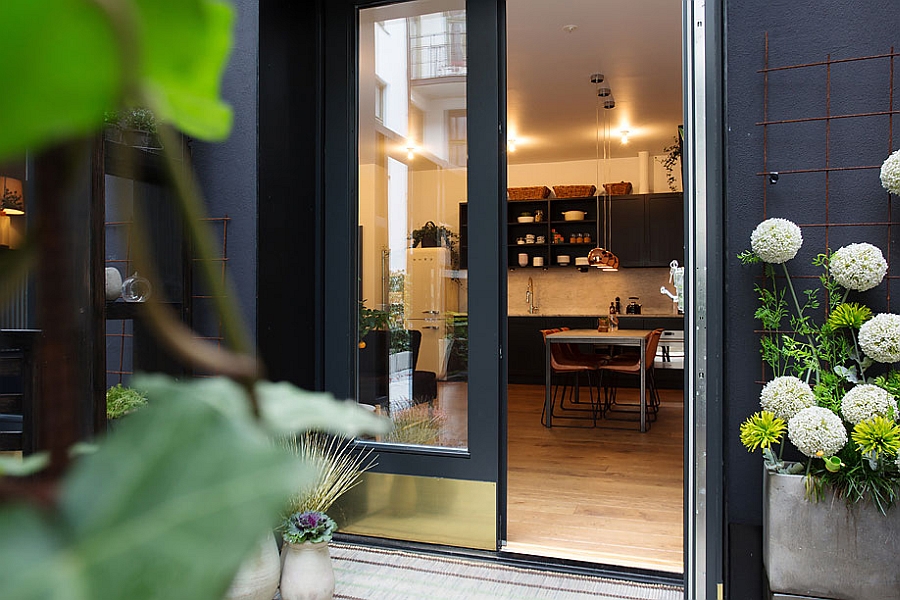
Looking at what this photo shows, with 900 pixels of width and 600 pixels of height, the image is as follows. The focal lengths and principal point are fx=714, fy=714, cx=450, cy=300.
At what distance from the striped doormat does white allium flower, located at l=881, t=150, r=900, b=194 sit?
66.8 inches

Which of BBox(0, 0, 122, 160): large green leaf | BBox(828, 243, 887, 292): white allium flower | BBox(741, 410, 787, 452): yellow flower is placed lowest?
BBox(741, 410, 787, 452): yellow flower

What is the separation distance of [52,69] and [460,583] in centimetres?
306

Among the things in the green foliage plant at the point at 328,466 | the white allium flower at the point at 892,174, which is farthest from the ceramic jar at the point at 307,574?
the white allium flower at the point at 892,174

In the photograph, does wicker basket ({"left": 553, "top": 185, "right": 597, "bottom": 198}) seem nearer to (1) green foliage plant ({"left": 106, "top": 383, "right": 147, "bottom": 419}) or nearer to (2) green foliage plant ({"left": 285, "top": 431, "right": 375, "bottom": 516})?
(2) green foliage plant ({"left": 285, "top": 431, "right": 375, "bottom": 516})

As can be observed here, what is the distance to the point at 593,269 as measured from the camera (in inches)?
383

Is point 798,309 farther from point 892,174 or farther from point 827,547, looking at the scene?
point 827,547

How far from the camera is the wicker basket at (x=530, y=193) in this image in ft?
32.1

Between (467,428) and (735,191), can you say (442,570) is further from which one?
(735,191)

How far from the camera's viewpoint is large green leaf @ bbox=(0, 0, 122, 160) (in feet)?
0.33

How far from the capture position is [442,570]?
306 cm

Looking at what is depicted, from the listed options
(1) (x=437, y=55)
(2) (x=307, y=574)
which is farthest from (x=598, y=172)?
(2) (x=307, y=574)

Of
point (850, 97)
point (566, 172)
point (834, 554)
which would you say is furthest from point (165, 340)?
point (566, 172)

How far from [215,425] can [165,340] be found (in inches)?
2.3

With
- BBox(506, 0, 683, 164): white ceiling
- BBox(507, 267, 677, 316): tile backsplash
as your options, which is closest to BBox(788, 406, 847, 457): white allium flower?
BBox(506, 0, 683, 164): white ceiling
